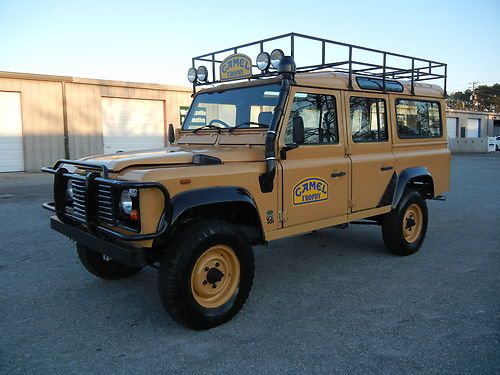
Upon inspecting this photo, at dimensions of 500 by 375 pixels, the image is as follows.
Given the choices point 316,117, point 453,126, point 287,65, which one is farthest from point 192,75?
point 453,126

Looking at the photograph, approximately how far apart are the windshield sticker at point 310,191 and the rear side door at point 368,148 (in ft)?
1.71

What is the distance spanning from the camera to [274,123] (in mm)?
4180

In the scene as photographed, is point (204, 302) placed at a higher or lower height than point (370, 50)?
lower

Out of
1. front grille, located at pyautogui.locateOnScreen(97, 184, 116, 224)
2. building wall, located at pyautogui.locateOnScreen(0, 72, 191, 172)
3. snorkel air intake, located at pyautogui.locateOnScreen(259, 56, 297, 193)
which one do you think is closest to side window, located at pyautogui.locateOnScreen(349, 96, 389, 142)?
snorkel air intake, located at pyautogui.locateOnScreen(259, 56, 297, 193)

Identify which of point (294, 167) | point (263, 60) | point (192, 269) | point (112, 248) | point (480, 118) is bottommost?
point (192, 269)

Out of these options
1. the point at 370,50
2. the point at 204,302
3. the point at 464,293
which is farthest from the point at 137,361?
the point at 370,50

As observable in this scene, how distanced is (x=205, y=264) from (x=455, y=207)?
24.6 ft

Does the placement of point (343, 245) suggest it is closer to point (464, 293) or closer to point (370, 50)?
point (464, 293)

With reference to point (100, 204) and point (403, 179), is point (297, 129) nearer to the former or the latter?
point (100, 204)

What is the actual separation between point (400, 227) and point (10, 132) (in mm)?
15816

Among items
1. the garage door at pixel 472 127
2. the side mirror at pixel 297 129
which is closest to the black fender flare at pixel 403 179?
the side mirror at pixel 297 129

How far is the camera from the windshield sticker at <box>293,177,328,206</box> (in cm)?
439

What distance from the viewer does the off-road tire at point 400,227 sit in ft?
18.5

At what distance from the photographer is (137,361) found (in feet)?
10.5
